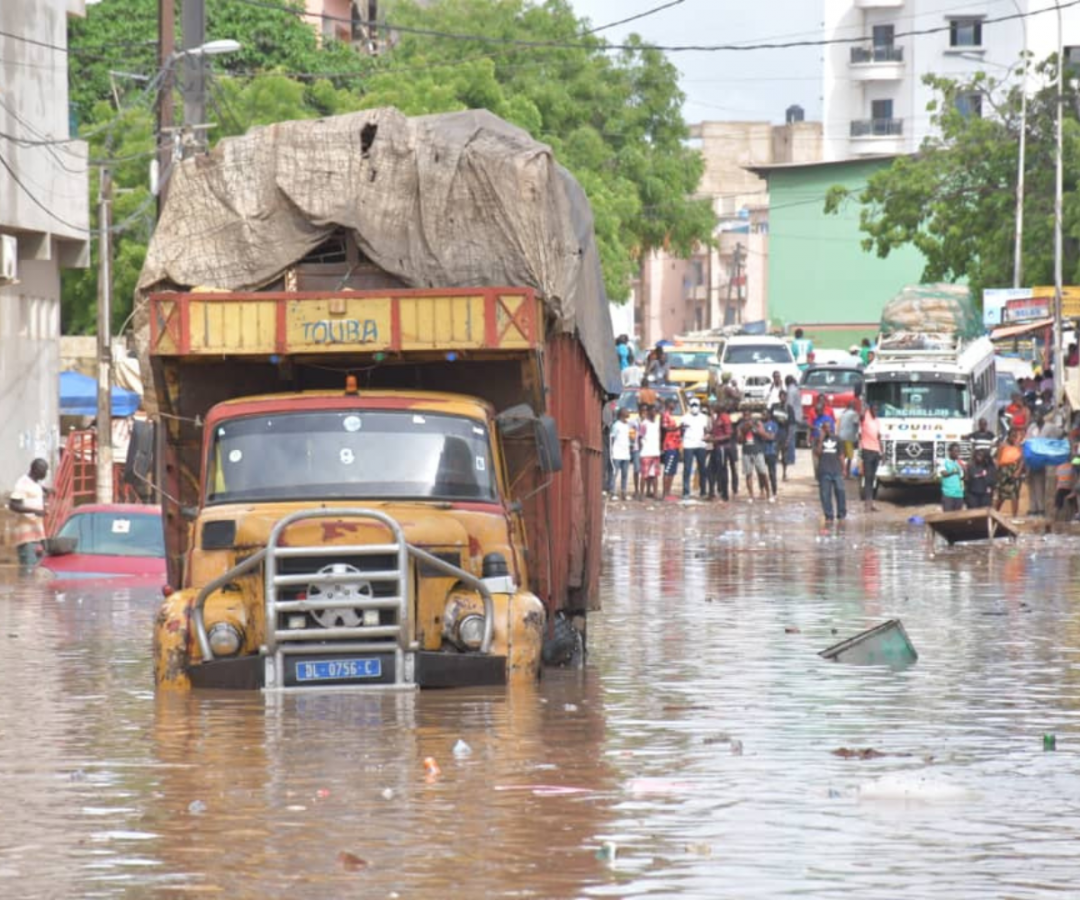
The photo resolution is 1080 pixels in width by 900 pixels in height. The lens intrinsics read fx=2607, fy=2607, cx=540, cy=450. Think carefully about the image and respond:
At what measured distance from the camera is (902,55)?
114 metres

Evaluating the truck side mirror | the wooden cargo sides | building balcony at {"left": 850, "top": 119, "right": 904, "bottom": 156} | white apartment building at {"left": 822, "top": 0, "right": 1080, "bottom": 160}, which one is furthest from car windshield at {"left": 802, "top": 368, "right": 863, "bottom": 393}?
building balcony at {"left": 850, "top": 119, "right": 904, "bottom": 156}

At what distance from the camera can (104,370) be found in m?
43.4

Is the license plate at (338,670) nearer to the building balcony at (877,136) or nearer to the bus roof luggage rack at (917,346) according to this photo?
the bus roof luggage rack at (917,346)

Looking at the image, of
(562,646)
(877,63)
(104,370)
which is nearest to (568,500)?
(562,646)

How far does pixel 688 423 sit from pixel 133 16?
103 ft

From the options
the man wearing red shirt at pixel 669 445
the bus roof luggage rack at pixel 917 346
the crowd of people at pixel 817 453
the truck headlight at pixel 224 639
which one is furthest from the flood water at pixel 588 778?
the bus roof luggage rack at pixel 917 346

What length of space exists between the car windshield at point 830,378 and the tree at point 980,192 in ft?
38.7

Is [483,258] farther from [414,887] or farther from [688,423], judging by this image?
[688,423]

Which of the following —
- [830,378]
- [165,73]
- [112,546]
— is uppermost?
[165,73]

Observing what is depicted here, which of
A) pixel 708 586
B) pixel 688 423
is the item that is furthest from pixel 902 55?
pixel 708 586

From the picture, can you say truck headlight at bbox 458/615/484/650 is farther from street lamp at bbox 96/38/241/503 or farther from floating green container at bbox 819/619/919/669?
street lamp at bbox 96/38/241/503

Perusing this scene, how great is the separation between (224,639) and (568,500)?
3.49 meters

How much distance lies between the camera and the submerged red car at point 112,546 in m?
29.4

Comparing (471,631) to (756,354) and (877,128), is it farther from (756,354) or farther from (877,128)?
(877,128)
